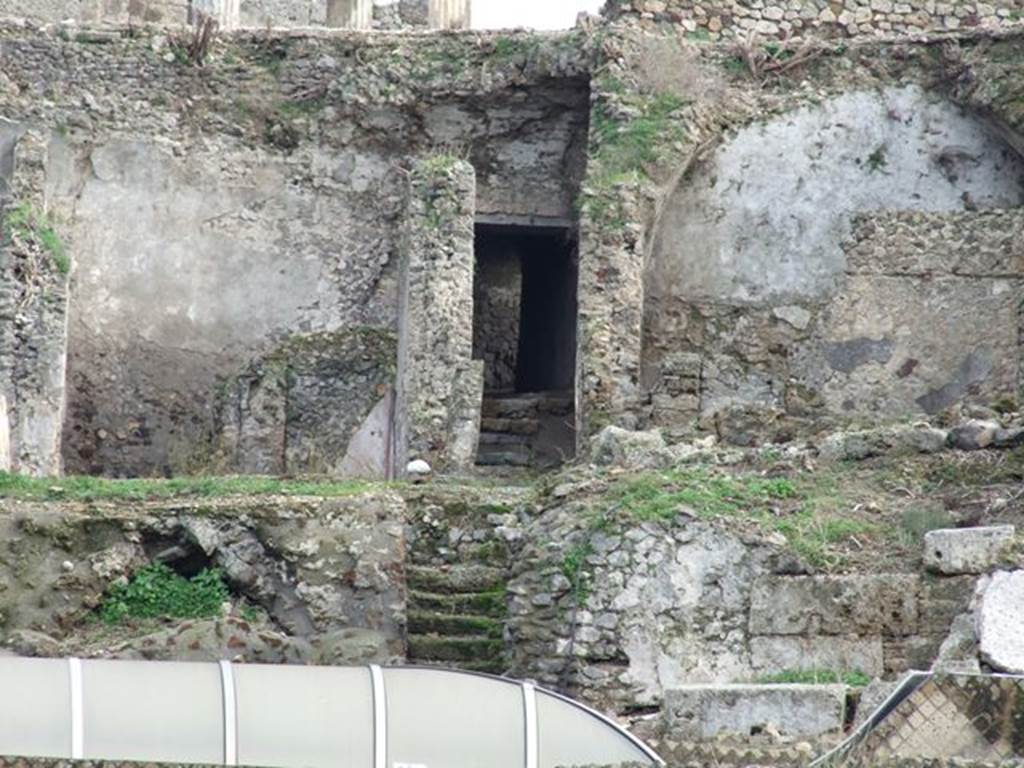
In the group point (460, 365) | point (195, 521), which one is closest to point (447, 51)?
point (460, 365)

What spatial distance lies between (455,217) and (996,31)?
512 cm

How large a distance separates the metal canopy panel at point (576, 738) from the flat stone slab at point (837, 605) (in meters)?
5.69

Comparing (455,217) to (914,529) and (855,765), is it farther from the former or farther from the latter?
(855,765)

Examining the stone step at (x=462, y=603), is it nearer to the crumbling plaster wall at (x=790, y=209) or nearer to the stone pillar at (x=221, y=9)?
the crumbling plaster wall at (x=790, y=209)

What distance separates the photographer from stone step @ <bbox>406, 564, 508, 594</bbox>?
3294cm

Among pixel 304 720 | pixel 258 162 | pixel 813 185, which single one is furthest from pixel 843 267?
pixel 304 720

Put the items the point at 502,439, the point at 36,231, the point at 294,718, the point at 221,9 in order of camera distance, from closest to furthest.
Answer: the point at 294,718 < the point at 502,439 < the point at 36,231 < the point at 221,9

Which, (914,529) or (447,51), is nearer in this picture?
(914,529)

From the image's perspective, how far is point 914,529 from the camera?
32.1m

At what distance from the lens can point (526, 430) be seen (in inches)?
1534

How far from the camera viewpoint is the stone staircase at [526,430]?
3831cm

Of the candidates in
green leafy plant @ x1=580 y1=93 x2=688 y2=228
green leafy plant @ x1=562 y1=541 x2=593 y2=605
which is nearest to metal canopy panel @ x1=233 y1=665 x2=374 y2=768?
green leafy plant @ x1=562 y1=541 x2=593 y2=605

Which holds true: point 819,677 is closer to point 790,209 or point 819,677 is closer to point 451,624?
point 451,624

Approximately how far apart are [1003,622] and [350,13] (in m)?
20.1
